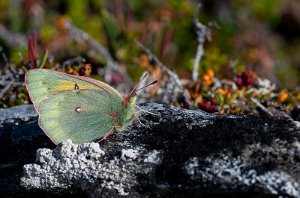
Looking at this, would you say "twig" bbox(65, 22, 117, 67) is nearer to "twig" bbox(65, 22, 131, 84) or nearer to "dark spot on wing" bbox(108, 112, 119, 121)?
"twig" bbox(65, 22, 131, 84)

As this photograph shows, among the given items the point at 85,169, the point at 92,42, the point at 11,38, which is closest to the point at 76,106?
the point at 85,169

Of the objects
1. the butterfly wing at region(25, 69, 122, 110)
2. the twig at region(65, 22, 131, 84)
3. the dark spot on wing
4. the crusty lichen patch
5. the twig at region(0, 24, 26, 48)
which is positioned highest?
the twig at region(0, 24, 26, 48)

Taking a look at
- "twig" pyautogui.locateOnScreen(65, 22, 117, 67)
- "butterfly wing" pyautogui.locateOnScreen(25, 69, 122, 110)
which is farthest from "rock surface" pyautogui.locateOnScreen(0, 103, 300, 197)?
"twig" pyautogui.locateOnScreen(65, 22, 117, 67)

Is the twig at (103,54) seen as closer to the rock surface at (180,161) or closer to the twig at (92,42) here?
the twig at (92,42)

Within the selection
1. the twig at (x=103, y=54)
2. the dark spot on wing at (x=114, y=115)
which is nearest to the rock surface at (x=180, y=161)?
the dark spot on wing at (x=114, y=115)

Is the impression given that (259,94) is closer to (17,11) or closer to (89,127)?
(89,127)

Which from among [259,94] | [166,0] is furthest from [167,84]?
[166,0]
